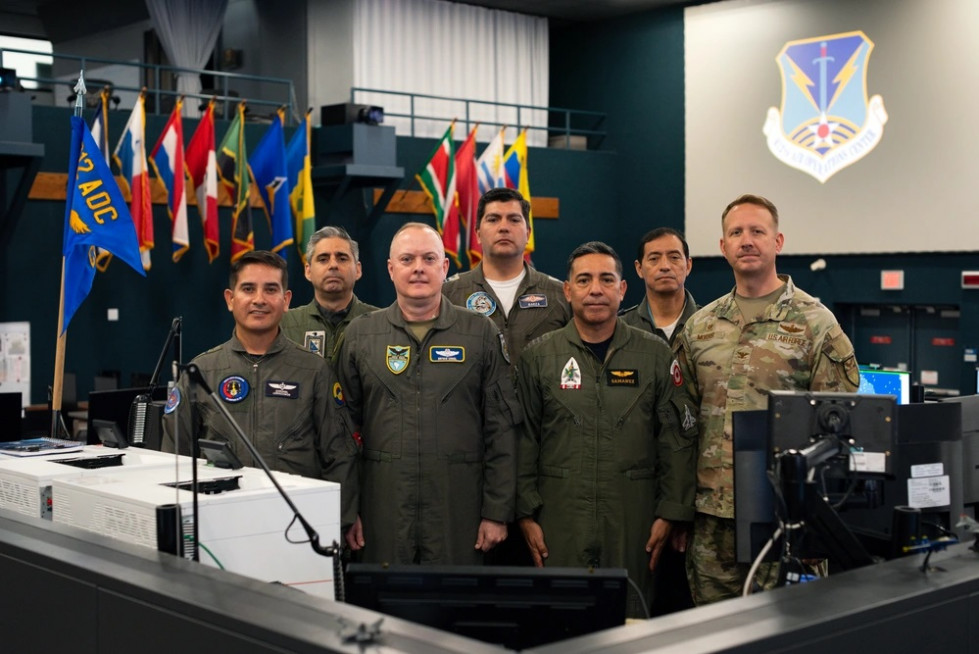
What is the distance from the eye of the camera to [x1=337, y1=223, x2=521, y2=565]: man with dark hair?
3658 millimetres

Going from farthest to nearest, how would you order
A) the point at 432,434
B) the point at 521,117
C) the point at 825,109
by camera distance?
1. the point at 521,117
2. the point at 825,109
3. the point at 432,434

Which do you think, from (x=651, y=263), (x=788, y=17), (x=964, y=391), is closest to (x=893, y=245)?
(x=964, y=391)

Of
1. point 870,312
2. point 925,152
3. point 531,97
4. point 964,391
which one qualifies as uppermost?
point 531,97

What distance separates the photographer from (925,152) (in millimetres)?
11336

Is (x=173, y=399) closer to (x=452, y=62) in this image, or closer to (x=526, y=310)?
(x=526, y=310)

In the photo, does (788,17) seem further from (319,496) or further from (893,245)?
(319,496)

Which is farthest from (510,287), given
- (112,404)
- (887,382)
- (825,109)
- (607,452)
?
(825,109)

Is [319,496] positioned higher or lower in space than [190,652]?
higher

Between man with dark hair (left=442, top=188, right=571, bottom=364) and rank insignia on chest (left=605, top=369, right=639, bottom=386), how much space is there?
2.17ft

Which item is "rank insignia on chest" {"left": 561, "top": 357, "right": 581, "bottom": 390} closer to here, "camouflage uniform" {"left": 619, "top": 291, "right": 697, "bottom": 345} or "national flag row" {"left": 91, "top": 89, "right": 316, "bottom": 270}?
→ "camouflage uniform" {"left": 619, "top": 291, "right": 697, "bottom": 345}

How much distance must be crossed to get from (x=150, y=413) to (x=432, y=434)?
106cm

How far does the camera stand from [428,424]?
144 inches

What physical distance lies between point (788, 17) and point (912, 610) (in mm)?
11446

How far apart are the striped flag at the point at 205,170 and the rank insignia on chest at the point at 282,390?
709 centimetres
